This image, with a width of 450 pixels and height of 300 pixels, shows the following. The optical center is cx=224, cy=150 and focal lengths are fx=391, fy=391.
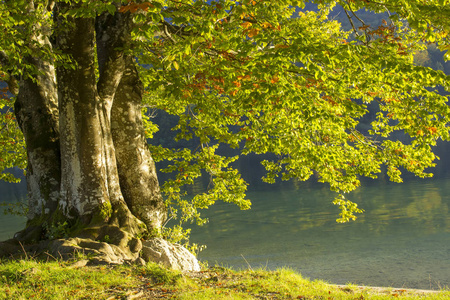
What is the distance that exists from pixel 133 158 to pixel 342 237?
2172 cm

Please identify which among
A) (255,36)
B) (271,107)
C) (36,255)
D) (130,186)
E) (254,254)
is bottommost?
(254,254)

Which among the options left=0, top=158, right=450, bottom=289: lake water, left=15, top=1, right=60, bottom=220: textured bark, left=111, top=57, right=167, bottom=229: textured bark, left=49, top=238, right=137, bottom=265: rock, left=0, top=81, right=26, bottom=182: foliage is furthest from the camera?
left=0, top=158, right=450, bottom=289: lake water

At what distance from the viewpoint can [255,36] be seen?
6.88m

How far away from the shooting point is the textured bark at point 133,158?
30.1 ft

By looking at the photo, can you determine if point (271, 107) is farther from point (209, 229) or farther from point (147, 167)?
point (209, 229)

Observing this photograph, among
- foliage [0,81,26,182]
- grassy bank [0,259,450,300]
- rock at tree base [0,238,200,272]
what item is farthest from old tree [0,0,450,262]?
foliage [0,81,26,182]

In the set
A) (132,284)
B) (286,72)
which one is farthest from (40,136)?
(286,72)

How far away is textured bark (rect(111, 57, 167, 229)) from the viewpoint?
9172 mm

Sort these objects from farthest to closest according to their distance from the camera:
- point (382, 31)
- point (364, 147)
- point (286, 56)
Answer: point (364, 147) < point (382, 31) < point (286, 56)

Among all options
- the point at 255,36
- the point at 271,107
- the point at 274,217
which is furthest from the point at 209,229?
the point at 255,36

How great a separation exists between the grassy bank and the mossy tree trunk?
1611mm

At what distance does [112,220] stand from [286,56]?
483 centimetres

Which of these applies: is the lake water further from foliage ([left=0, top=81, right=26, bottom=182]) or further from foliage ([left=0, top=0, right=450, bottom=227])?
foliage ([left=0, top=0, right=450, bottom=227])

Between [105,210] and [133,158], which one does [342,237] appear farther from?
[105,210]
